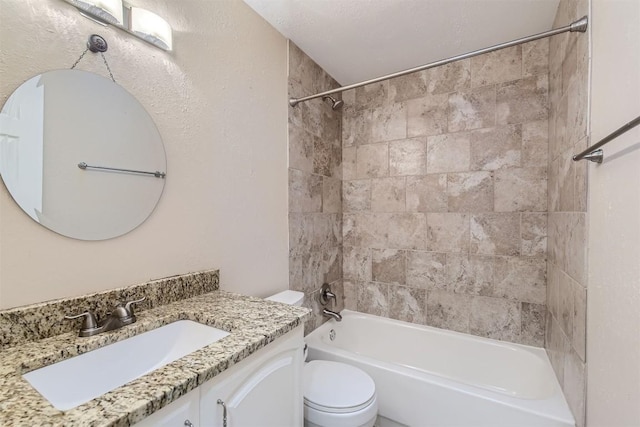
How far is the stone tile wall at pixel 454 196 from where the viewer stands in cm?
194

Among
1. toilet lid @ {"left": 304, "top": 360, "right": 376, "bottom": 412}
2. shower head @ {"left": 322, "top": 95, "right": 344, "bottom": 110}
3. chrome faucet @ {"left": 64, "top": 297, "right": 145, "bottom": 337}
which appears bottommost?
toilet lid @ {"left": 304, "top": 360, "right": 376, "bottom": 412}

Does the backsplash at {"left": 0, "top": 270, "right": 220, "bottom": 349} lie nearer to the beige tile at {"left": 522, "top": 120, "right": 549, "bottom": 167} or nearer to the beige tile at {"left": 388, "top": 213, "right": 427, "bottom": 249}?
the beige tile at {"left": 388, "top": 213, "right": 427, "bottom": 249}

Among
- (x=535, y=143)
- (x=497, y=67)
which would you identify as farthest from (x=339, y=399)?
(x=497, y=67)

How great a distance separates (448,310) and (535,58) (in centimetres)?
189

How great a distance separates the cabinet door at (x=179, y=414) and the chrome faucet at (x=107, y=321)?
0.44m

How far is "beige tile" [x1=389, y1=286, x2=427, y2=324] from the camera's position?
2305 mm

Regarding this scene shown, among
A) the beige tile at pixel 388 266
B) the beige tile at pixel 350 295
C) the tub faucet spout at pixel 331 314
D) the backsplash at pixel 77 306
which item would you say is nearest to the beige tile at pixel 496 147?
the beige tile at pixel 388 266

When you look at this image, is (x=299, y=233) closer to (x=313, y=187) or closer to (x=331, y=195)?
(x=313, y=187)

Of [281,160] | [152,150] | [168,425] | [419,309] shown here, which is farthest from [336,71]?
[168,425]

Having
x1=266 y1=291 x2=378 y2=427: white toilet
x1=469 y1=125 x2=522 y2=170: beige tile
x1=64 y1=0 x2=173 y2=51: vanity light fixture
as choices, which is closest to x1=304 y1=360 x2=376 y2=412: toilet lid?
x1=266 y1=291 x2=378 y2=427: white toilet

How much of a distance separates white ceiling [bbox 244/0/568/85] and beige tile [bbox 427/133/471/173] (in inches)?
24.4

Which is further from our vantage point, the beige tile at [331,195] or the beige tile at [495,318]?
the beige tile at [331,195]

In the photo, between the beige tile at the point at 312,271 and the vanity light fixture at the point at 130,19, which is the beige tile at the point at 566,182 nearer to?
the beige tile at the point at 312,271

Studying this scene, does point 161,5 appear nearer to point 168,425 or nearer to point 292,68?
point 292,68
